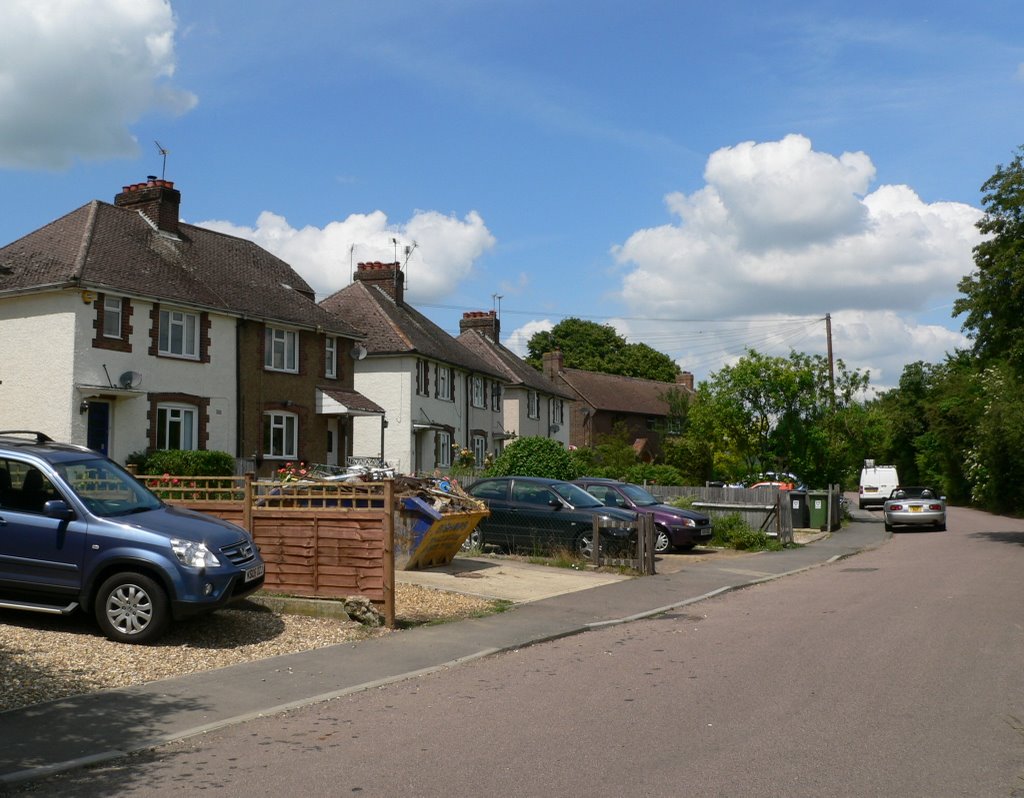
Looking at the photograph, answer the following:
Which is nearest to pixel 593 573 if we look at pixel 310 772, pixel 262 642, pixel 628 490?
pixel 628 490

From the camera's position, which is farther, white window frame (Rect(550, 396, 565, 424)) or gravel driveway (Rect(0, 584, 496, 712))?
white window frame (Rect(550, 396, 565, 424))

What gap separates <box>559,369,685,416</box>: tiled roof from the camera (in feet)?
211

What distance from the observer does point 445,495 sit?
50.7ft

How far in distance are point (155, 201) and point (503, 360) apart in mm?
23846

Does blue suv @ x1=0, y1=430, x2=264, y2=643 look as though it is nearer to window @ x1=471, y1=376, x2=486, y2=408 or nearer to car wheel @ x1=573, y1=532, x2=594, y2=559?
car wheel @ x1=573, y1=532, x2=594, y2=559

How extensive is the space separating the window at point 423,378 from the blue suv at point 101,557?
27849 millimetres

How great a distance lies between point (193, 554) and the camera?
9.41 m

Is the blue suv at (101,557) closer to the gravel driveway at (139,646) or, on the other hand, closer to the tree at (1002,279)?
the gravel driveway at (139,646)

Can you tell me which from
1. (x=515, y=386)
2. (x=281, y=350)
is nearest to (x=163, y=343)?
(x=281, y=350)

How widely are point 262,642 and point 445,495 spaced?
5839 mm

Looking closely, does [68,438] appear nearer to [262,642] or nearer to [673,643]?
[262,642]

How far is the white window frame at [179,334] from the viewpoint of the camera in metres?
26.1

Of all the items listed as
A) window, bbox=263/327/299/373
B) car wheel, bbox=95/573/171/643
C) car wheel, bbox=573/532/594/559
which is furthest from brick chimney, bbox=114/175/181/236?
car wheel, bbox=95/573/171/643

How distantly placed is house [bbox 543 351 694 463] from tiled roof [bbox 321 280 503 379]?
19.9 metres
